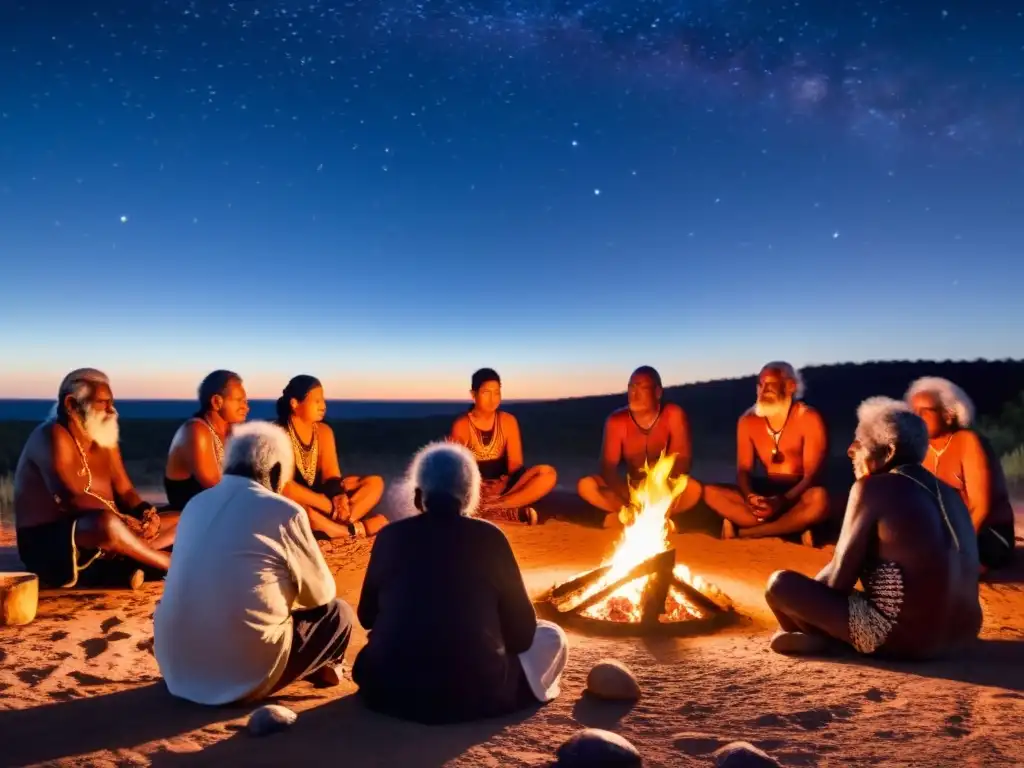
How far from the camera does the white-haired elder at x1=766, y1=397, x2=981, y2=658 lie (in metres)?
4.90

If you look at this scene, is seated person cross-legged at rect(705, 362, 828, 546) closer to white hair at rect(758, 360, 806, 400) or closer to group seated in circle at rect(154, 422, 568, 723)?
white hair at rect(758, 360, 806, 400)

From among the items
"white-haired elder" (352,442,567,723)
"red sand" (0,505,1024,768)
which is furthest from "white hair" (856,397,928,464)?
"white-haired elder" (352,442,567,723)

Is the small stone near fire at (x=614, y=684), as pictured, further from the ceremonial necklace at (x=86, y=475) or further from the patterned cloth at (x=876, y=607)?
the ceremonial necklace at (x=86, y=475)

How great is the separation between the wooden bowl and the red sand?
0.48 feet

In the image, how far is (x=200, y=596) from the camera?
4414 millimetres

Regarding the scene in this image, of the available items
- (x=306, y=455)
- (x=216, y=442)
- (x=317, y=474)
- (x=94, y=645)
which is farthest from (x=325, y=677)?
(x=317, y=474)

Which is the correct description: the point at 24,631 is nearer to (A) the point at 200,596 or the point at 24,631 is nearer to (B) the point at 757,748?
(A) the point at 200,596

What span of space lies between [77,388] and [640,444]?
5.73m

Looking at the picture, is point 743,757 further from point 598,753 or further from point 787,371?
point 787,371

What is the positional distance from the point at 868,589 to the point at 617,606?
2038 millimetres

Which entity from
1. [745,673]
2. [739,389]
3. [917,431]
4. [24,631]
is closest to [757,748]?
[745,673]

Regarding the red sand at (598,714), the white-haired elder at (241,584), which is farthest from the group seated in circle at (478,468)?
the white-haired elder at (241,584)

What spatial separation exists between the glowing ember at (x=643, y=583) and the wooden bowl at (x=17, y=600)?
3934mm

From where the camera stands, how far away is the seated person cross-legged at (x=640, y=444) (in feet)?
31.9
